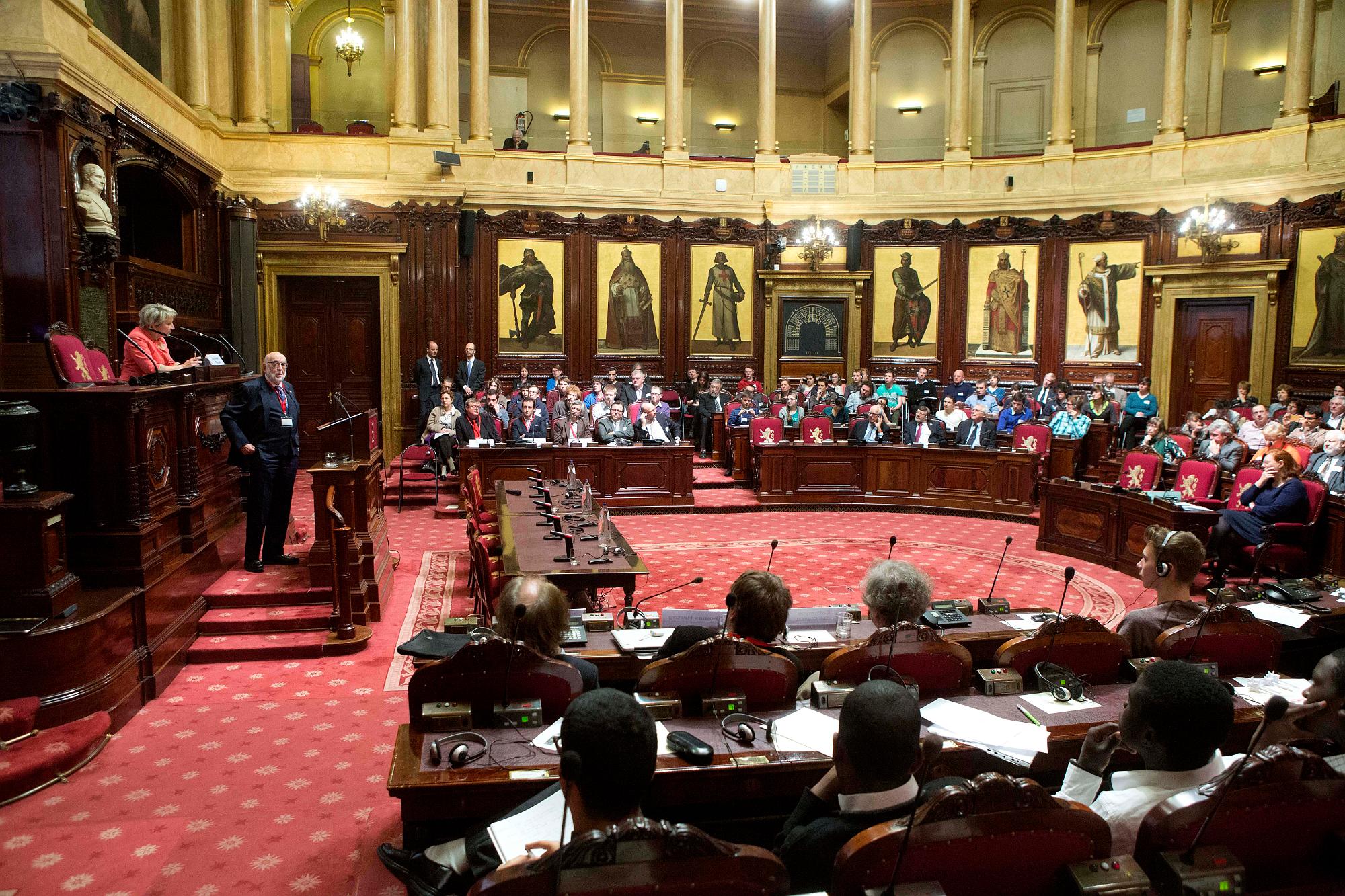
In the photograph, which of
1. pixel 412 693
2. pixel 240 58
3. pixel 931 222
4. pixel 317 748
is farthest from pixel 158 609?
pixel 931 222

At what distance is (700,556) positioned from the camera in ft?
29.5

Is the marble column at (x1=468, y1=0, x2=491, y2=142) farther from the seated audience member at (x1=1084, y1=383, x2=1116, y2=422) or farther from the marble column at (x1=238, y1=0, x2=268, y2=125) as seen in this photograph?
the seated audience member at (x1=1084, y1=383, x2=1116, y2=422)

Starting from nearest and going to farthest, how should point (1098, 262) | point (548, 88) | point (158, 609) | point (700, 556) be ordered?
point (158, 609)
point (700, 556)
point (1098, 262)
point (548, 88)

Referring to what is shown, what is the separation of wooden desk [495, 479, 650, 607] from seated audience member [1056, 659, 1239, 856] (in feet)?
10.4

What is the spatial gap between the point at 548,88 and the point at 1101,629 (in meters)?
18.4

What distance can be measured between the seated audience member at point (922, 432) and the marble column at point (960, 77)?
6.37 meters

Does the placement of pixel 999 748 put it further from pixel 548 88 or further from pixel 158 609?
pixel 548 88

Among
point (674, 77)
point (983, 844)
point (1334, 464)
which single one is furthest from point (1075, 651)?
point (674, 77)

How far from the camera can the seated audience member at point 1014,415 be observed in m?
13.6

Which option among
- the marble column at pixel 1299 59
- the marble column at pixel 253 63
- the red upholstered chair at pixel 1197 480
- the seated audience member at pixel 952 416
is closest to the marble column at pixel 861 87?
the seated audience member at pixel 952 416

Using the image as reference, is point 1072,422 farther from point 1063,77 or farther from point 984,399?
point 1063,77

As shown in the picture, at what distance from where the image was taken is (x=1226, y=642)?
366 centimetres

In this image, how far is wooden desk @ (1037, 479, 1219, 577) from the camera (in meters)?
7.96

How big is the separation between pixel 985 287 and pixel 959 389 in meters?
2.04
